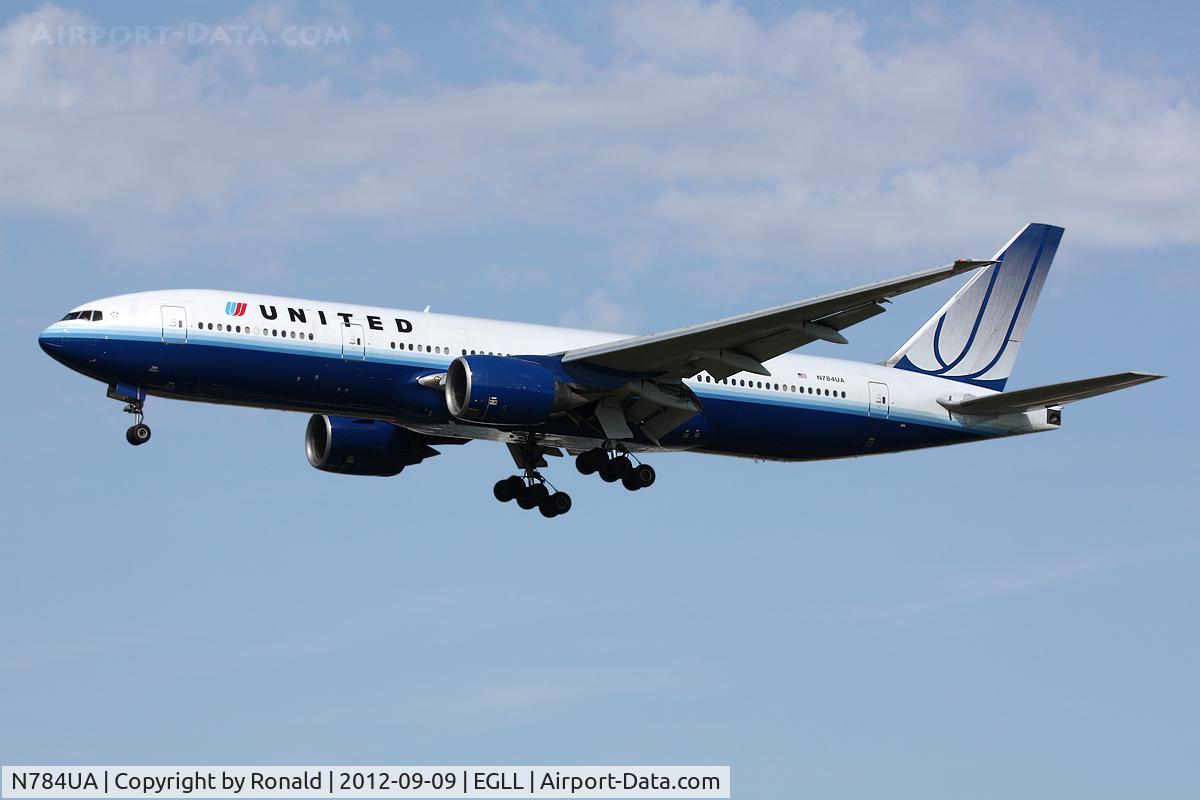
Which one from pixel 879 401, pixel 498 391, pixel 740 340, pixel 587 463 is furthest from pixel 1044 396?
pixel 498 391

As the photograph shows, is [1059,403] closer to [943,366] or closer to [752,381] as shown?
[943,366]

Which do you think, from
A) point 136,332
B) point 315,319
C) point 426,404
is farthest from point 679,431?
point 136,332

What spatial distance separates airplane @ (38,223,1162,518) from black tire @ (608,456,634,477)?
0.04 meters

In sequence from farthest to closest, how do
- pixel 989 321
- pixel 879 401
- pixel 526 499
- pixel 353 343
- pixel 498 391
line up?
pixel 989 321 → pixel 879 401 → pixel 526 499 → pixel 353 343 → pixel 498 391

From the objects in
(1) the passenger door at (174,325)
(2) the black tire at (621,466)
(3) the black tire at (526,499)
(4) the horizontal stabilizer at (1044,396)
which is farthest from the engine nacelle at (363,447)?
(4) the horizontal stabilizer at (1044,396)

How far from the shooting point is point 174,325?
37406mm

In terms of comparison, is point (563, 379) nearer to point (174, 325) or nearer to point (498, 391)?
point (498, 391)

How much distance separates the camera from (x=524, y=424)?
39.0 m

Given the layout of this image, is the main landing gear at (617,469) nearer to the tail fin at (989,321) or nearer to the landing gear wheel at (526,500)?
the landing gear wheel at (526,500)

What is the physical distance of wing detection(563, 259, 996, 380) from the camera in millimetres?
36562

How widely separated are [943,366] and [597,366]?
1199 centimetres

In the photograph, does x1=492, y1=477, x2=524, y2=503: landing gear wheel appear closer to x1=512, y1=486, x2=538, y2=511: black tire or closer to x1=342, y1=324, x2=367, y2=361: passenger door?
x1=512, y1=486, x2=538, y2=511: black tire

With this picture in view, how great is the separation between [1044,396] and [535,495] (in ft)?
43.1

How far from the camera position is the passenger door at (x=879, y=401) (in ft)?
147
